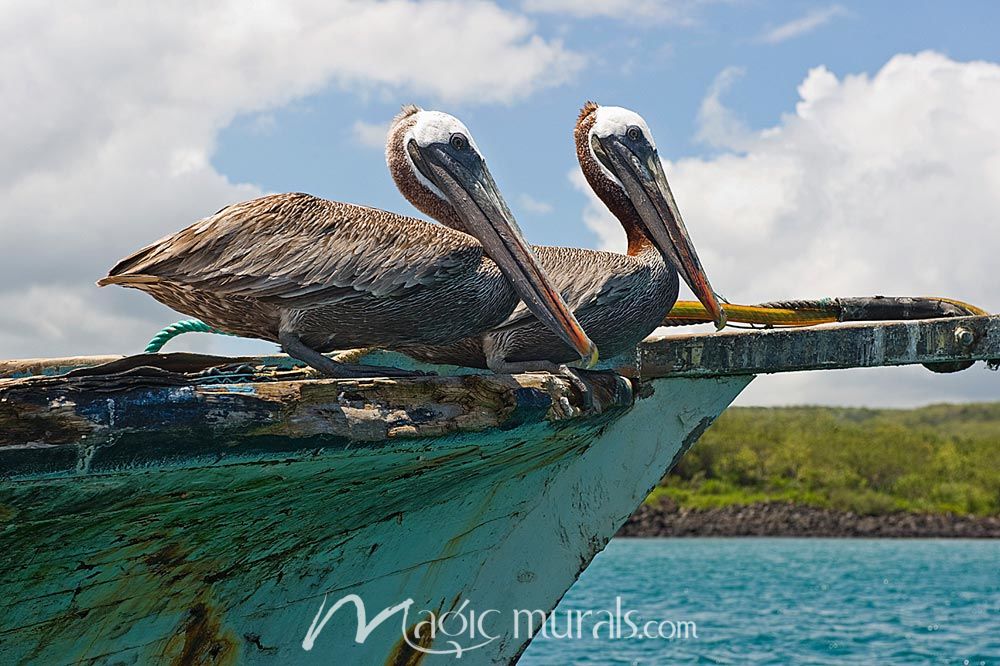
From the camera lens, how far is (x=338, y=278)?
2.85 m

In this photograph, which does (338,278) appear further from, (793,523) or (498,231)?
(793,523)

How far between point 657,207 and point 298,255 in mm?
1628

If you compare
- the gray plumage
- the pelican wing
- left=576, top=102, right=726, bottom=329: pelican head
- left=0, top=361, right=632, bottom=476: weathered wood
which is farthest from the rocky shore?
left=0, top=361, right=632, bottom=476: weathered wood

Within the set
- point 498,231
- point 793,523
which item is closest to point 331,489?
point 498,231

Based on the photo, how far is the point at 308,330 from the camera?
2965mm

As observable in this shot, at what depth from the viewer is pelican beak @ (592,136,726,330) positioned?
3896 millimetres

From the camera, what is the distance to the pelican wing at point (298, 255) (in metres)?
2.78

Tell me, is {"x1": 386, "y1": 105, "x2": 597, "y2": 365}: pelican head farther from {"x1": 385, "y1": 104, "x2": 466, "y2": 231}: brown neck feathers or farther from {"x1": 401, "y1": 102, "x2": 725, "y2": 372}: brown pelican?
{"x1": 401, "y1": 102, "x2": 725, "y2": 372}: brown pelican

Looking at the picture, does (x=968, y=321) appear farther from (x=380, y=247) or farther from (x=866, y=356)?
(x=380, y=247)

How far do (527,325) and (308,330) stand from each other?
30.0 inches

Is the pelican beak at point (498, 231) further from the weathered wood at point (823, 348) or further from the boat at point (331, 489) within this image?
the weathered wood at point (823, 348)

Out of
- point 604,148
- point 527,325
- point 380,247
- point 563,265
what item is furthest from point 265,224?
point 604,148

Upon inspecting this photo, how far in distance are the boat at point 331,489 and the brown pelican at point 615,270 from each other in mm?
212

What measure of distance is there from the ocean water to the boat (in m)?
1.81
